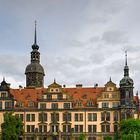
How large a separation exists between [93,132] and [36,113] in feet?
31.7

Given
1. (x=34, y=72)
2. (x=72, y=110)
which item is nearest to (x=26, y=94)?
(x=34, y=72)

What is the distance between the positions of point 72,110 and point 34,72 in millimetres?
13600

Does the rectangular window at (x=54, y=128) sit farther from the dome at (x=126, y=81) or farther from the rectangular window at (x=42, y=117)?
the dome at (x=126, y=81)

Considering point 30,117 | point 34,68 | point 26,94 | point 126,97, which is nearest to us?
point 126,97

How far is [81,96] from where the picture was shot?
74188 millimetres

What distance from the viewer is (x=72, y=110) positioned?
72.8 meters

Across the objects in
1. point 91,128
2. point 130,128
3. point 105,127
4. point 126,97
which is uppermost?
point 126,97

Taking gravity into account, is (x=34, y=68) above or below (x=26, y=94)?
above

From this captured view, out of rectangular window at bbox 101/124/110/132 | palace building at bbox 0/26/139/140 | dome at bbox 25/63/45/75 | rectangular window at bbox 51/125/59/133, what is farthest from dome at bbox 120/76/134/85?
dome at bbox 25/63/45/75

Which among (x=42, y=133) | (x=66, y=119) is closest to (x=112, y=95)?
(x=66, y=119)

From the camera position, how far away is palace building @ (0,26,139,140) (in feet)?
235

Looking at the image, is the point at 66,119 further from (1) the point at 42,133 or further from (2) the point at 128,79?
(2) the point at 128,79

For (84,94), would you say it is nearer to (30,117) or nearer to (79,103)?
(79,103)

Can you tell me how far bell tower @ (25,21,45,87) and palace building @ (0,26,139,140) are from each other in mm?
8306
